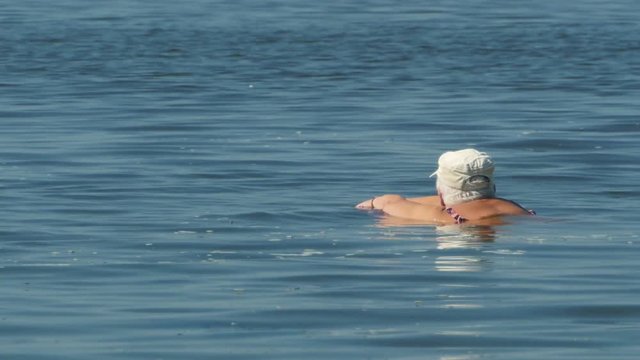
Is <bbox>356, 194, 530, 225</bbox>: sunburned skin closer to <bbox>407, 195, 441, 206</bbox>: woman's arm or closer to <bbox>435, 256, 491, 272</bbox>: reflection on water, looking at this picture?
<bbox>407, 195, 441, 206</bbox>: woman's arm

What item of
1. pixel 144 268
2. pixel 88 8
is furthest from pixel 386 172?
pixel 88 8

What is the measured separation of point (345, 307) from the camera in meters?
10.1

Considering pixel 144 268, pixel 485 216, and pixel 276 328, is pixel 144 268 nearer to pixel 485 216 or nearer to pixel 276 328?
pixel 276 328

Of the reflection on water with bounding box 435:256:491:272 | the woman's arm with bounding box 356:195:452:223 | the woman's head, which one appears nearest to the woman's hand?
the woman's arm with bounding box 356:195:452:223

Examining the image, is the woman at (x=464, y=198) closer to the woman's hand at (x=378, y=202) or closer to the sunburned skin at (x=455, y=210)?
the sunburned skin at (x=455, y=210)

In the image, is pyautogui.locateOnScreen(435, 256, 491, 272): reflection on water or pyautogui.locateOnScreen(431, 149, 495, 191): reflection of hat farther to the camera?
pyautogui.locateOnScreen(431, 149, 495, 191): reflection of hat

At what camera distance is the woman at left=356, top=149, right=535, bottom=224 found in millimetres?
13242

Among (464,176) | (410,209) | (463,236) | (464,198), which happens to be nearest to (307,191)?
(410,209)

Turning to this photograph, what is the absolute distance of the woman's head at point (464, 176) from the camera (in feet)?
43.4

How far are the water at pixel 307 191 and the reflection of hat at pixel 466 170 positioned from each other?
1.53 ft

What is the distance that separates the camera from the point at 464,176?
13.3 m

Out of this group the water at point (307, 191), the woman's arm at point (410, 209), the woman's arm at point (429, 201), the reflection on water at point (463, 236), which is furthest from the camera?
the woman's arm at point (429, 201)

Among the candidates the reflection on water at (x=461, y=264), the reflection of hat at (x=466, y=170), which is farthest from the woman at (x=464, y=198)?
the reflection on water at (x=461, y=264)

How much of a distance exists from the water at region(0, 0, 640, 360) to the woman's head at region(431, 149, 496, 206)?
45cm
